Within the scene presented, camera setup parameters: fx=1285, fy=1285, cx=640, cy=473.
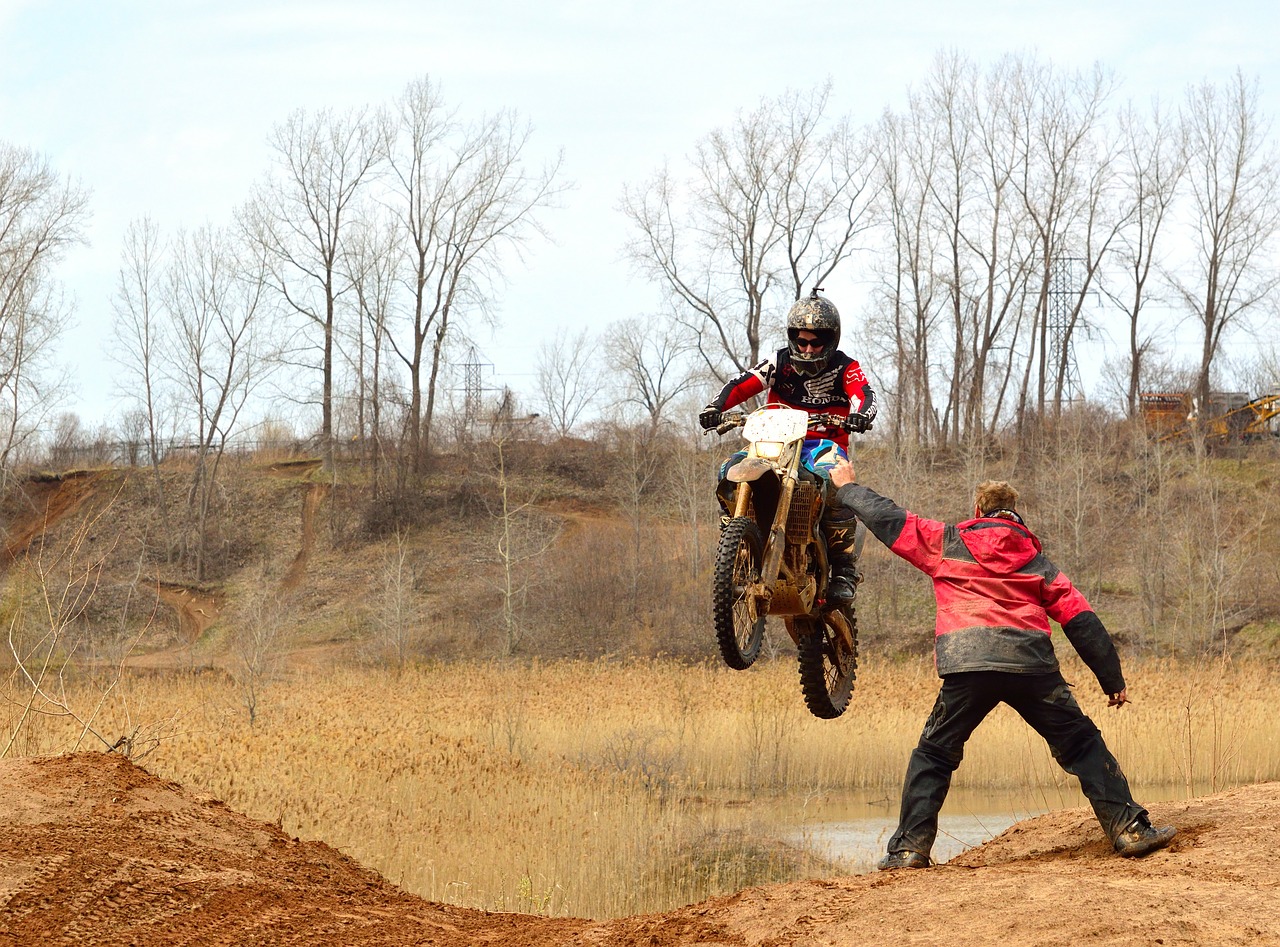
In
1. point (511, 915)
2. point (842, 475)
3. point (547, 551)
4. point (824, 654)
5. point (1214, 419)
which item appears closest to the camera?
point (842, 475)

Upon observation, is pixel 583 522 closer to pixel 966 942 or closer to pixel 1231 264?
pixel 1231 264

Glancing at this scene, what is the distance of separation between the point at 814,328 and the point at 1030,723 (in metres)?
3.09

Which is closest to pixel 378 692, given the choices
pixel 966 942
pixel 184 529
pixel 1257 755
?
pixel 1257 755

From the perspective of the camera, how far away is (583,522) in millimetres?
45312

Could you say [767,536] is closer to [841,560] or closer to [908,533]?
[841,560]

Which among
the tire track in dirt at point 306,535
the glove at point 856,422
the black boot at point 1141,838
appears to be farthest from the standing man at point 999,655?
the tire track in dirt at point 306,535

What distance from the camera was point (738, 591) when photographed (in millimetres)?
8219

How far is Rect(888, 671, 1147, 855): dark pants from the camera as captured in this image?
7148 millimetres

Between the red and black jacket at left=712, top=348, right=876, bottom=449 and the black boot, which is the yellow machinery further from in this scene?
the black boot

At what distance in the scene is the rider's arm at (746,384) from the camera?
903 centimetres

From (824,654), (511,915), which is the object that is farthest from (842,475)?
(511,915)

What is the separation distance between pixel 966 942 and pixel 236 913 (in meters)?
4.19

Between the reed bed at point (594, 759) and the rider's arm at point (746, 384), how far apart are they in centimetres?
413

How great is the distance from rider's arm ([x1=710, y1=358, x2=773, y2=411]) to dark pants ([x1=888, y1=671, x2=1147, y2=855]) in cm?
258
